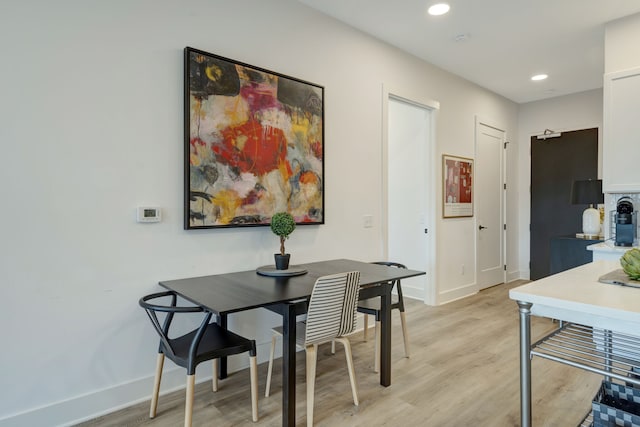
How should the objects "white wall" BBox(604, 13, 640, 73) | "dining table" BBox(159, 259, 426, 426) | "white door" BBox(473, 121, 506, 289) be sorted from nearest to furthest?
"dining table" BBox(159, 259, 426, 426) < "white wall" BBox(604, 13, 640, 73) < "white door" BBox(473, 121, 506, 289)

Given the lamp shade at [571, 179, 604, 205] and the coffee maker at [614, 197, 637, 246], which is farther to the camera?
the lamp shade at [571, 179, 604, 205]

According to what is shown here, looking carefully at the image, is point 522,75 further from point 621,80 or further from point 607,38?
point 621,80

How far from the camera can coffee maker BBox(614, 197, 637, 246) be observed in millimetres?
3268

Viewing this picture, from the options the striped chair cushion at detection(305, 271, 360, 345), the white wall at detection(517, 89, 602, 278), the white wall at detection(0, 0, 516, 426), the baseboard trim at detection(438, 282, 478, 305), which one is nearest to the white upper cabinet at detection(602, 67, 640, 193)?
the baseboard trim at detection(438, 282, 478, 305)

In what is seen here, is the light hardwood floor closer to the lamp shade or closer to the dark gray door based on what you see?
the lamp shade

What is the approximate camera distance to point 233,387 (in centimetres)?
250

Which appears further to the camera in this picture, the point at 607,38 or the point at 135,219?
the point at 607,38

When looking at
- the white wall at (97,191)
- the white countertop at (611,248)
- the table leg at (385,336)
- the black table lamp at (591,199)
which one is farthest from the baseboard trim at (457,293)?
the white wall at (97,191)

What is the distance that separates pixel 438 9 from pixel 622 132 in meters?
1.90

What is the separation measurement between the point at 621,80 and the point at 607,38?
1.58 feet

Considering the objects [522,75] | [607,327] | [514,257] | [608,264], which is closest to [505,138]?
[522,75]

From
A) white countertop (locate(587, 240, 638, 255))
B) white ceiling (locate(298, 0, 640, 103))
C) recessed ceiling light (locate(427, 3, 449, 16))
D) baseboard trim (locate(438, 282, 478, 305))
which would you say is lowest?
baseboard trim (locate(438, 282, 478, 305))

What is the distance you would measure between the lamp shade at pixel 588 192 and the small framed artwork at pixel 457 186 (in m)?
1.19

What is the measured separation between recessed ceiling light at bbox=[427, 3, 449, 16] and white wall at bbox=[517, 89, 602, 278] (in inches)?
139
